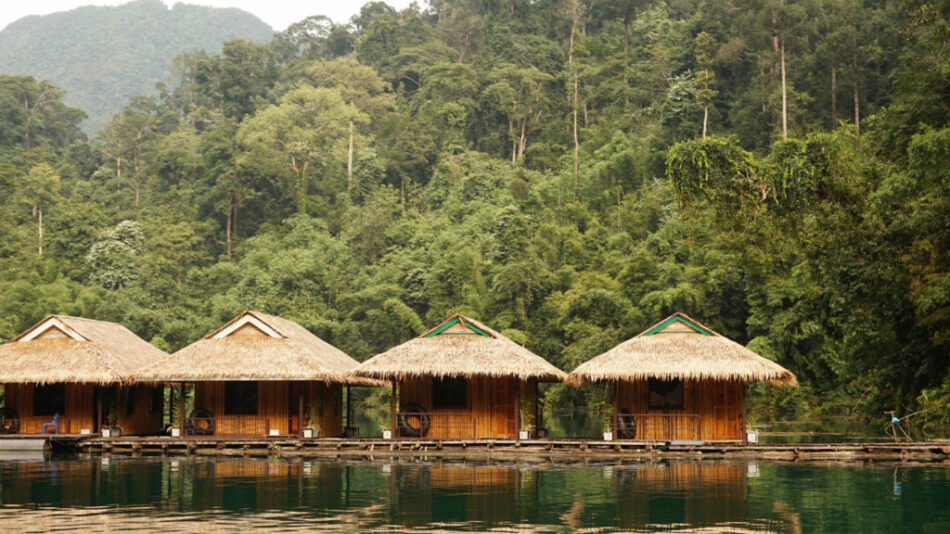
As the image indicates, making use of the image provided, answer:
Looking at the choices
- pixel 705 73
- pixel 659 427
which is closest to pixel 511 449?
pixel 659 427

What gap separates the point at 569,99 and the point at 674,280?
24.6 meters

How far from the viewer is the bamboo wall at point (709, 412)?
81.9ft

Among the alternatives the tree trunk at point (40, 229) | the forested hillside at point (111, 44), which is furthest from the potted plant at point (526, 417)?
the forested hillside at point (111, 44)

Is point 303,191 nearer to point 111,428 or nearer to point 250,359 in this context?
point 111,428

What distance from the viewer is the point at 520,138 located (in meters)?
62.4

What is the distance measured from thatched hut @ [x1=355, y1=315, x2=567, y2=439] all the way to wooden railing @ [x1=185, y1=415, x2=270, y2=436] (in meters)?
3.27

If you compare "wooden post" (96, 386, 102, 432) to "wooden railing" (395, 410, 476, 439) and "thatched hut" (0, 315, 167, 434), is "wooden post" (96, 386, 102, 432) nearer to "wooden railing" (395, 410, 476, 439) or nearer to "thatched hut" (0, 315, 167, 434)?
"thatched hut" (0, 315, 167, 434)

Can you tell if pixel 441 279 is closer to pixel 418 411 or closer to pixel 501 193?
pixel 501 193

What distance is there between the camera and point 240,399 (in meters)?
27.0

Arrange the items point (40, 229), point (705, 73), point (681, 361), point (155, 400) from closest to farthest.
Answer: point (681, 361) → point (155, 400) → point (705, 73) → point (40, 229)

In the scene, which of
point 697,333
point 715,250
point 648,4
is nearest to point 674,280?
point 715,250

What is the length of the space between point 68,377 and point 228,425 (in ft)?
12.9

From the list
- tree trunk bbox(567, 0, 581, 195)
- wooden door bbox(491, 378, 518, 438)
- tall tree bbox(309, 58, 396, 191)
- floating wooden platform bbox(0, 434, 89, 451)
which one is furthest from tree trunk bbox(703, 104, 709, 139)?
floating wooden platform bbox(0, 434, 89, 451)

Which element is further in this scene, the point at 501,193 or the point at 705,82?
the point at 501,193
